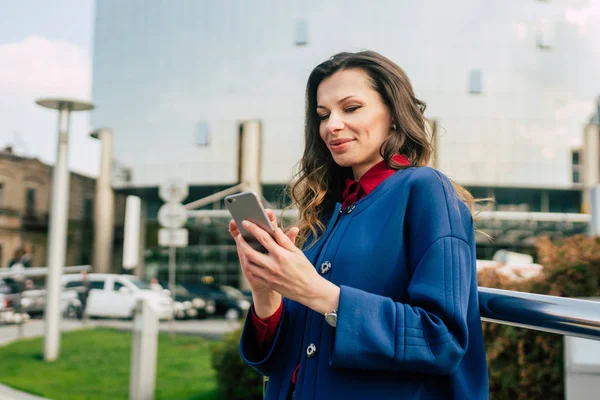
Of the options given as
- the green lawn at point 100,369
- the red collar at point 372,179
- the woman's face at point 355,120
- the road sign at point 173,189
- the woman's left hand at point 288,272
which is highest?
the road sign at point 173,189

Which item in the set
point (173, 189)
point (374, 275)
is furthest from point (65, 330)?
point (374, 275)

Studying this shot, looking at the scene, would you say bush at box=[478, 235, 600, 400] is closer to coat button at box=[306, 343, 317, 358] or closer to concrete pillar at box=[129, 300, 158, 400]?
coat button at box=[306, 343, 317, 358]

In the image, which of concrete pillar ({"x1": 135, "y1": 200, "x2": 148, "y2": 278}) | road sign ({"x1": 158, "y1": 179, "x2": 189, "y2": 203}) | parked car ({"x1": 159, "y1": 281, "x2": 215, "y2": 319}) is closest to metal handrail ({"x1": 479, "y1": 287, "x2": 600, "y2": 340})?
road sign ({"x1": 158, "y1": 179, "x2": 189, "y2": 203})

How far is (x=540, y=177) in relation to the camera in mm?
25656

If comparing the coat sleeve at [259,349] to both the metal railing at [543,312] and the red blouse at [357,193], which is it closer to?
the red blouse at [357,193]

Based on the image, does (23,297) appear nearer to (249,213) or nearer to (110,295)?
(110,295)

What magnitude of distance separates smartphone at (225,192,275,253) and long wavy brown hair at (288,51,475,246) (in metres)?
0.41

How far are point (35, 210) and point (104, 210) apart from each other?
2.75 meters

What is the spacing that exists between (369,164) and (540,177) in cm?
2571

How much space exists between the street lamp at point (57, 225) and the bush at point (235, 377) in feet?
16.0

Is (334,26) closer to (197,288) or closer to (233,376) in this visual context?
(197,288)

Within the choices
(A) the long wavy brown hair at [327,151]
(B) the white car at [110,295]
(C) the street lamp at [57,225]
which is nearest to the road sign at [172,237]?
(C) the street lamp at [57,225]

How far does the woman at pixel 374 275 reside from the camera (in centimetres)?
124

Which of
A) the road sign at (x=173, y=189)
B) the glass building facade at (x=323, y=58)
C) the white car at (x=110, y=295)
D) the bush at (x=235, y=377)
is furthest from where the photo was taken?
the glass building facade at (x=323, y=58)
